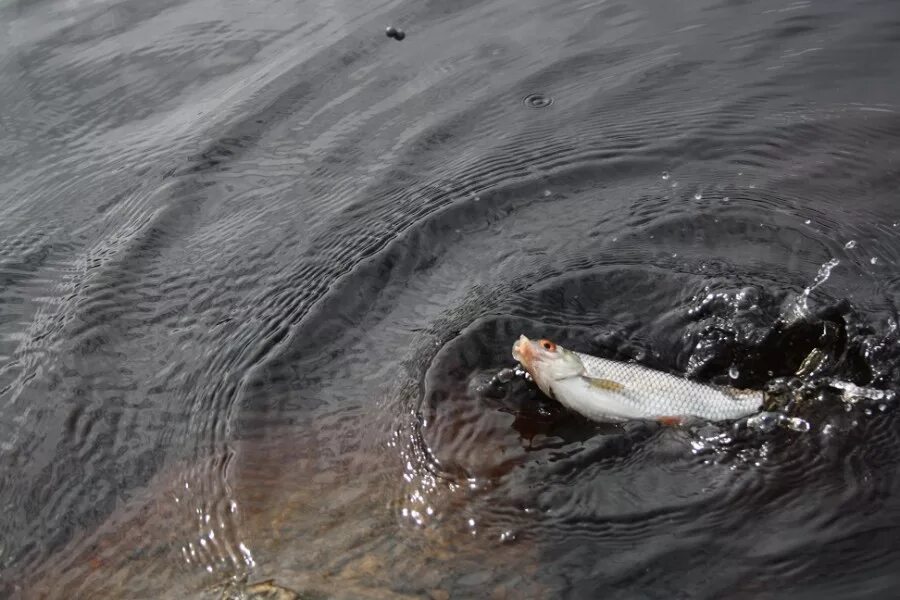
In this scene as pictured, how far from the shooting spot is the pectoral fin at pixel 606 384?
16.8 ft

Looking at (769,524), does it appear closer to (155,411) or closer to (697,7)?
(155,411)

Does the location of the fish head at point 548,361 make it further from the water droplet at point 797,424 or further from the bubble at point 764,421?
the water droplet at point 797,424

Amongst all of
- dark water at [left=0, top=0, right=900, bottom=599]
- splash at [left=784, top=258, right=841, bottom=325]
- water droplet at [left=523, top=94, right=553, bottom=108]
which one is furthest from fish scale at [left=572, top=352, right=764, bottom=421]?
water droplet at [left=523, top=94, right=553, bottom=108]

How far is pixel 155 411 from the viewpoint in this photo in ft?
19.0

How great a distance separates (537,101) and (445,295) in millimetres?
2857

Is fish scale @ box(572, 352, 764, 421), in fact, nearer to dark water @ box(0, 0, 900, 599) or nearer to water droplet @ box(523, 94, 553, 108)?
dark water @ box(0, 0, 900, 599)

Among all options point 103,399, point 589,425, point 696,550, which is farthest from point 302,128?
point 696,550

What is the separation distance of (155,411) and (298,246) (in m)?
1.84

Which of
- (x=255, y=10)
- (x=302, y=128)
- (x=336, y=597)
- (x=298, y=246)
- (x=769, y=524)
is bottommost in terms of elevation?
(x=769, y=524)

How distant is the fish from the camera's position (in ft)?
16.8

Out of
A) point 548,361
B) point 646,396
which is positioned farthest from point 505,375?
point 646,396

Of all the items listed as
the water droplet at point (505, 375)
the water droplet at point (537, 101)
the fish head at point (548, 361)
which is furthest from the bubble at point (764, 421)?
the water droplet at point (537, 101)

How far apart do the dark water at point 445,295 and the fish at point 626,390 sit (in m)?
0.16

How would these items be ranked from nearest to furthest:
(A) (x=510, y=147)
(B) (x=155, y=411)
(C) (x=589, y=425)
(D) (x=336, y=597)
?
(D) (x=336, y=597)
(C) (x=589, y=425)
(B) (x=155, y=411)
(A) (x=510, y=147)
